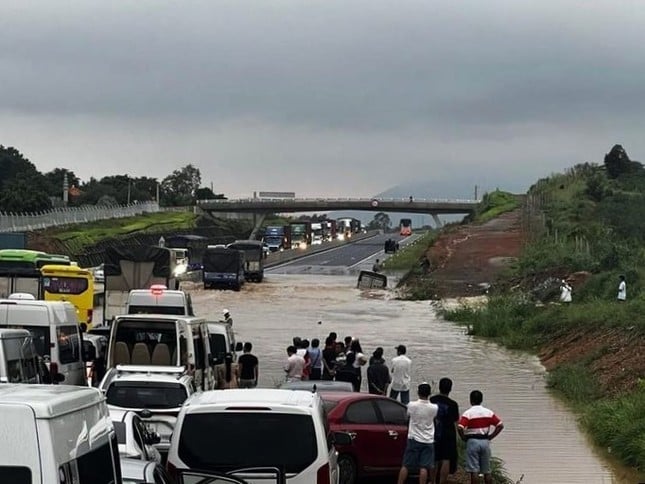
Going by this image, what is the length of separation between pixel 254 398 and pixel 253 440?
1.43 feet

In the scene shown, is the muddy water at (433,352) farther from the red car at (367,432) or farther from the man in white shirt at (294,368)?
the man in white shirt at (294,368)

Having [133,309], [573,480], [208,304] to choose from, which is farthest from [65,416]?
[208,304]

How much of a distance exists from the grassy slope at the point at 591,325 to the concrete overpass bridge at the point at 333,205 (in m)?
73.9

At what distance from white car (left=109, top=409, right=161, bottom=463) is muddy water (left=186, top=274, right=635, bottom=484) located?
25.4 feet

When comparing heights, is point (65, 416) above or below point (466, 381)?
above

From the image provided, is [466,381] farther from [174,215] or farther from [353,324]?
[174,215]

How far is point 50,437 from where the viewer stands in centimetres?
570

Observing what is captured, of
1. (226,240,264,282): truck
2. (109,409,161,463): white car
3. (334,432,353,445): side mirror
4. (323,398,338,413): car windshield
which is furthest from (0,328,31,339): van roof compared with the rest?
(226,240,264,282): truck

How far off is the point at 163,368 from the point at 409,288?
53.2m

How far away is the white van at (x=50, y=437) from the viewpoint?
18.4 ft

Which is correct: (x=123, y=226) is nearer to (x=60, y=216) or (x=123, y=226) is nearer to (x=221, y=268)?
(x=60, y=216)

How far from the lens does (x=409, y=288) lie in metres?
69.4

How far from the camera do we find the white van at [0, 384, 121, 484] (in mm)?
5621

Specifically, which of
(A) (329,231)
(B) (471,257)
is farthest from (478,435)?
(A) (329,231)
